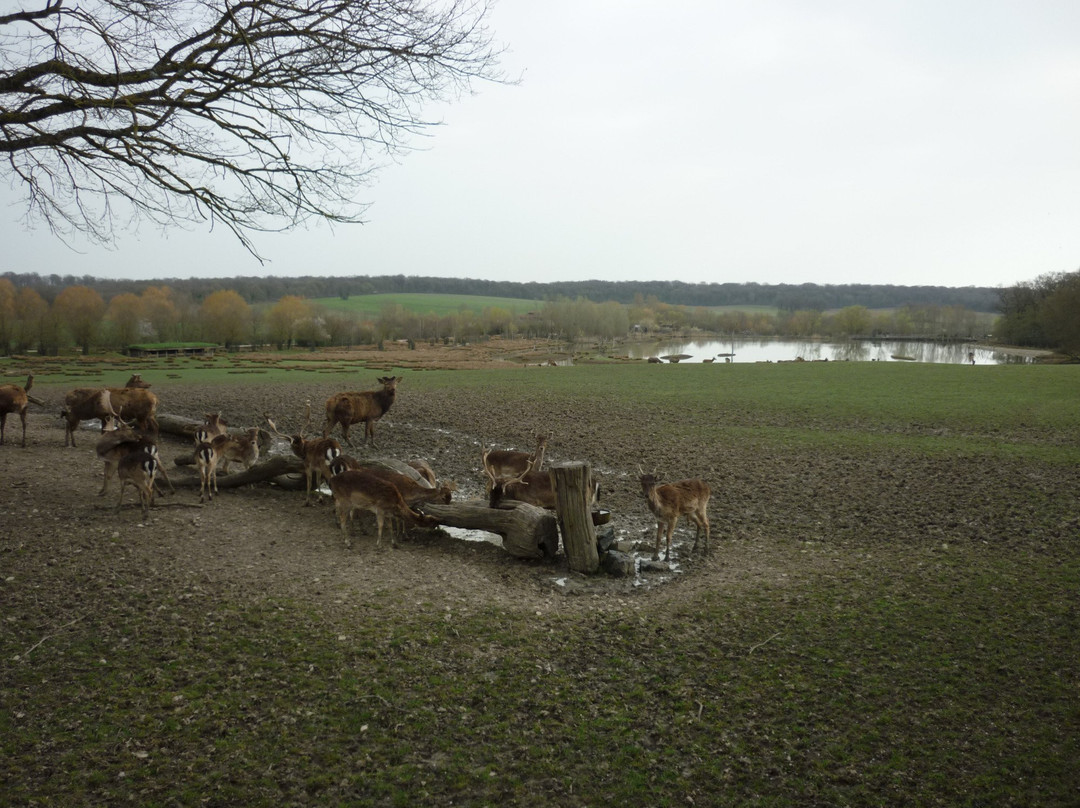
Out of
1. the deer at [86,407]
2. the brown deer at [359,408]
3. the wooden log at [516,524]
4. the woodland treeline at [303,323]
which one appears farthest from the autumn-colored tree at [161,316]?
the wooden log at [516,524]

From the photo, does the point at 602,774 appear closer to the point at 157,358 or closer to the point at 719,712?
the point at 719,712

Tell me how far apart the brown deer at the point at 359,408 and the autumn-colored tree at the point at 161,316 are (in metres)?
44.1

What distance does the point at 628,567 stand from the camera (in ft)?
25.0

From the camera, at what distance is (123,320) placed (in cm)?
4584

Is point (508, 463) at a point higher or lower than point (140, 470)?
lower

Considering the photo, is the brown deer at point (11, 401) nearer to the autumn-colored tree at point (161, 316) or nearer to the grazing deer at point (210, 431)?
the grazing deer at point (210, 431)

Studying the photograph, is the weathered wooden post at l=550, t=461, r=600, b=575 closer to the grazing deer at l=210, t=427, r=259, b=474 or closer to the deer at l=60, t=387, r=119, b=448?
the grazing deer at l=210, t=427, r=259, b=474

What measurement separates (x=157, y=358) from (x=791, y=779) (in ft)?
151

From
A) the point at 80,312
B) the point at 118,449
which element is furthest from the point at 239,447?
the point at 80,312

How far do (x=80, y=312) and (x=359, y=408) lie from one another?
117 feet

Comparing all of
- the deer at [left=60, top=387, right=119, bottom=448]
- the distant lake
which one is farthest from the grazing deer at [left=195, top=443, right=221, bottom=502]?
the distant lake

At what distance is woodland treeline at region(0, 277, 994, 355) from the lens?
131ft

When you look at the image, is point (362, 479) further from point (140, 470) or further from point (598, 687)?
point (598, 687)

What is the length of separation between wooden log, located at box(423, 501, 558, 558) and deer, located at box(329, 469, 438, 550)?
1.27 ft
